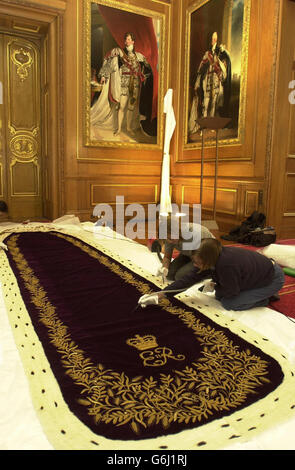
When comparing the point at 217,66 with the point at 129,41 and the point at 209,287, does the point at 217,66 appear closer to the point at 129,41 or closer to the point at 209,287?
the point at 129,41

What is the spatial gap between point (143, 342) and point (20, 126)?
616 cm

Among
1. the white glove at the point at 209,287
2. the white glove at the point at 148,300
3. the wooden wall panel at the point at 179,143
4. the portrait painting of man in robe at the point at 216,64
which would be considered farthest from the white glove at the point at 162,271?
the portrait painting of man in robe at the point at 216,64

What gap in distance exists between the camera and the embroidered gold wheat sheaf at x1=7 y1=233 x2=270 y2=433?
1146 millimetres

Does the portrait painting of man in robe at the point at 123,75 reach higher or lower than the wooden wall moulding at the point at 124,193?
higher

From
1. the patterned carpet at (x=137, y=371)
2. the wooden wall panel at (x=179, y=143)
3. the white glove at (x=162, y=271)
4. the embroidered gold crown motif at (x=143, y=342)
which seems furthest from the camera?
the wooden wall panel at (x=179, y=143)

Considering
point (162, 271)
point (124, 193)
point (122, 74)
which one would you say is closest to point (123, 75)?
point (122, 74)

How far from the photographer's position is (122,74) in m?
6.37

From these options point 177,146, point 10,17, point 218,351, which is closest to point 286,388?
point 218,351

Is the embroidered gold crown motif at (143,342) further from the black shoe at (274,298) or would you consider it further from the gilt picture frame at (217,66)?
the gilt picture frame at (217,66)

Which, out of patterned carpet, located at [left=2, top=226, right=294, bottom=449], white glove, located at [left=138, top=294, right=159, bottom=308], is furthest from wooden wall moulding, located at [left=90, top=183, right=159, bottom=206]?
white glove, located at [left=138, top=294, right=159, bottom=308]

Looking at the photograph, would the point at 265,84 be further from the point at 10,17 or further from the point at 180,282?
the point at 10,17

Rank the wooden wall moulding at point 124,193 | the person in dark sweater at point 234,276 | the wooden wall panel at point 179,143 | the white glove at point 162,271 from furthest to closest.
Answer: the wooden wall moulding at point 124,193 → the wooden wall panel at point 179,143 → the white glove at point 162,271 → the person in dark sweater at point 234,276

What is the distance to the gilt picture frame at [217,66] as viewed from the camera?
5195mm
